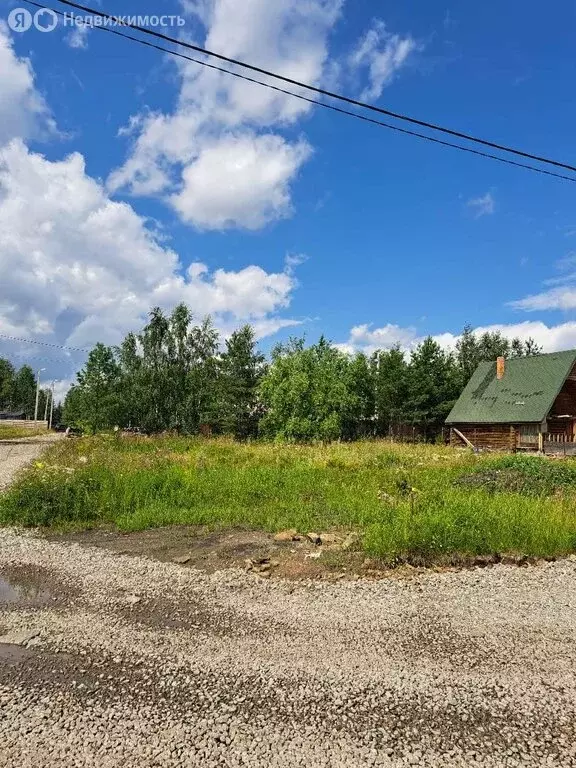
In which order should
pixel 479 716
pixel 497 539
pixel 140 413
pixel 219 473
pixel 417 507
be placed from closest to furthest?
pixel 479 716, pixel 497 539, pixel 417 507, pixel 219 473, pixel 140 413

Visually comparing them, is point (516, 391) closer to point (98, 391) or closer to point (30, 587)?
point (98, 391)

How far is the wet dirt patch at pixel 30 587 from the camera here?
5711mm

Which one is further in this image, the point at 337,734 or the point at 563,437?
the point at 563,437

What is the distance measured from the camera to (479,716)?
3.51m

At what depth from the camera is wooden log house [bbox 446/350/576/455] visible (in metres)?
29.8

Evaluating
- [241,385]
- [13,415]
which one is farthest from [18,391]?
[241,385]

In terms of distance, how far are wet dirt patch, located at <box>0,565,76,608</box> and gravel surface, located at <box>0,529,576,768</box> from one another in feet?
0.10

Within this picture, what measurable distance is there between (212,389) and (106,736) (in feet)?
127

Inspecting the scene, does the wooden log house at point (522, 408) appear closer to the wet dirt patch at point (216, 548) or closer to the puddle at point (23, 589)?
the wet dirt patch at point (216, 548)

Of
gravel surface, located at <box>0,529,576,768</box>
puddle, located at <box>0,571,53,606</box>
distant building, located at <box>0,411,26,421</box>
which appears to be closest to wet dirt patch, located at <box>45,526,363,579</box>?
gravel surface, located at <box>0,529,576,768</box>

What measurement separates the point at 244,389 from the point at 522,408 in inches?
826

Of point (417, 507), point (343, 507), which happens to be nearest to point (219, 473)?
point (343, 507)

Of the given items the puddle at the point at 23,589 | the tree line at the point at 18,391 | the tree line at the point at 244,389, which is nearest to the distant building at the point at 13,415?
the tree line at the point at 18,391

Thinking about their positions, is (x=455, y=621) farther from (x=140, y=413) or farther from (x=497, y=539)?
(x=140, y=413)
